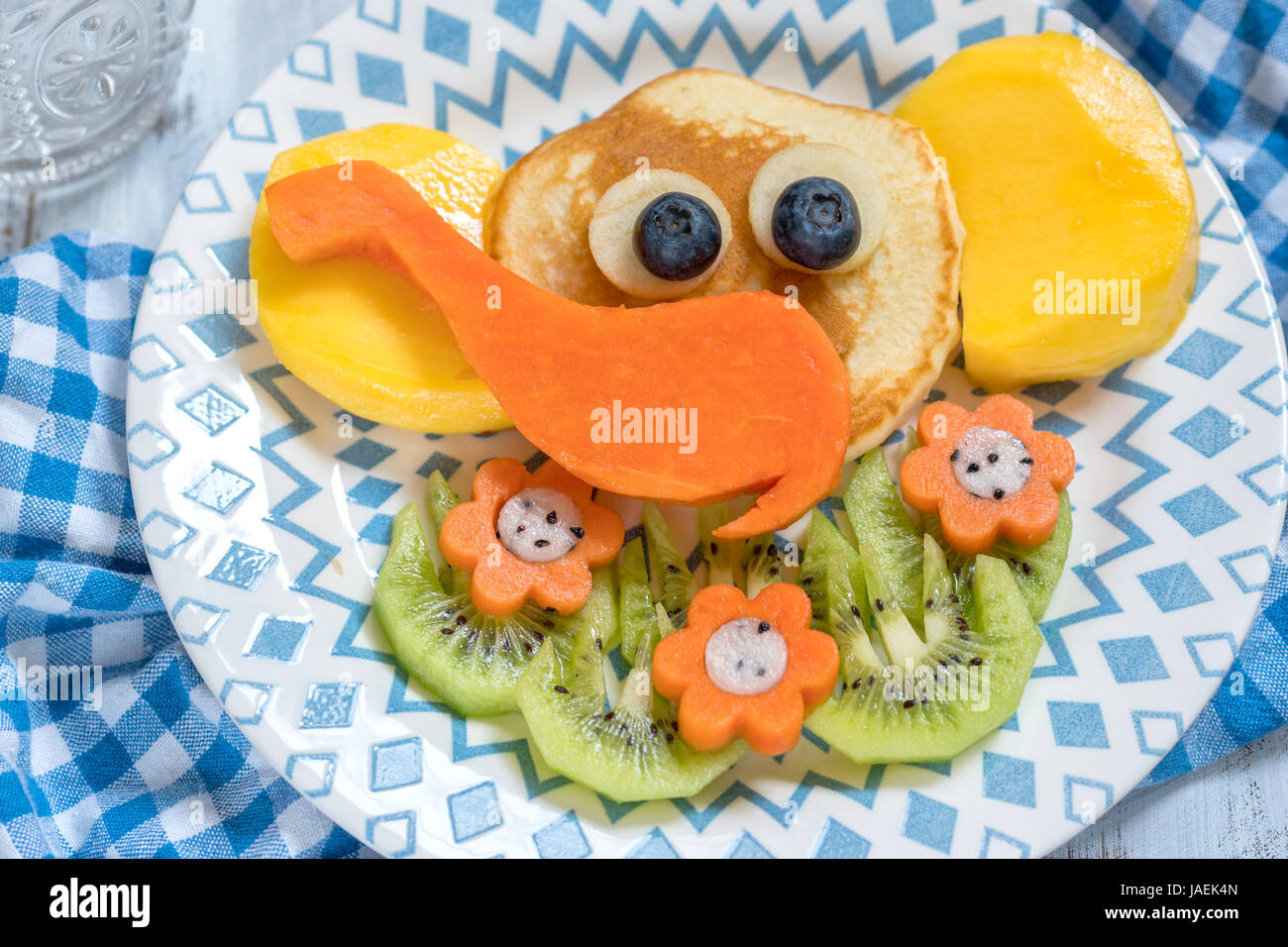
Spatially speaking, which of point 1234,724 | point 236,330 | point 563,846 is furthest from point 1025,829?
point 236,330

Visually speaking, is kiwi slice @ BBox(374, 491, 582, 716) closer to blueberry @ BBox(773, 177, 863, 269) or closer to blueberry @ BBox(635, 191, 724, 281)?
blueberry @ BBox(635, 191, 724, 281)

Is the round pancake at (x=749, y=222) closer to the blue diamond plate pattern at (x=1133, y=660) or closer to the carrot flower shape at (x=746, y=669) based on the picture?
the carrot flower shape at (x=746, y=669)

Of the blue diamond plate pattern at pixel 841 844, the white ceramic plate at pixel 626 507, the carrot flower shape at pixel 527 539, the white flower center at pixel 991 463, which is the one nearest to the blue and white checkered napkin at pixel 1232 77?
the white ceramic plate at pixel 626 507

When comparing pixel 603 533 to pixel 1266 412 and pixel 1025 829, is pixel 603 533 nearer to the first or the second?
pixel 1025 829

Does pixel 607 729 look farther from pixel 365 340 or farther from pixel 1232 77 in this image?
pixel 1232 77

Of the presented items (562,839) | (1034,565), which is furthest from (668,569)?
(1034,565)
